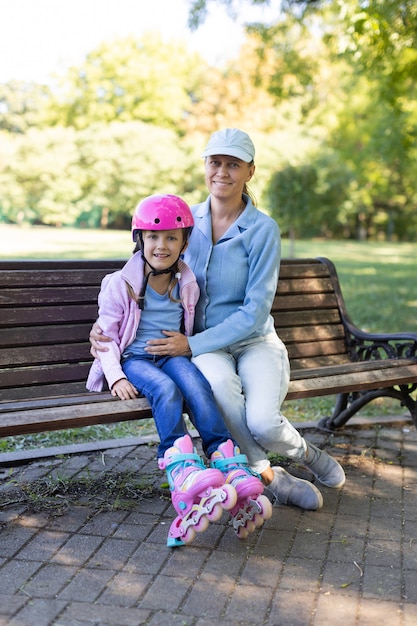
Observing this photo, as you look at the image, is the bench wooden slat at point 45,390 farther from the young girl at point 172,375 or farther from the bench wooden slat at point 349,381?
the bench wooden slat at point 349,381

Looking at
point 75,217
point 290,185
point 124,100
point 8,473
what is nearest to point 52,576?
point 8,473

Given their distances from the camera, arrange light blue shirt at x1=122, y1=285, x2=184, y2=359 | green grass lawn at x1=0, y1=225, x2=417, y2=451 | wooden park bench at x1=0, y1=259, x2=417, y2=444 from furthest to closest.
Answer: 1. green grass lawn at x1=0, y1=225, x2=417, y2=451
2. light blue shirt at x1=122, y1=285, x2=184, y2=359
3. wooden park bench at x1=0, y1=259, x2=417, y2=444

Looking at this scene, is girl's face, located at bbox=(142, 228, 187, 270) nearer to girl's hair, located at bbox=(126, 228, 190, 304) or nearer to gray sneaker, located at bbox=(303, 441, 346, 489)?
girl's hair, located at bbox=(126, 228, 190, 304)

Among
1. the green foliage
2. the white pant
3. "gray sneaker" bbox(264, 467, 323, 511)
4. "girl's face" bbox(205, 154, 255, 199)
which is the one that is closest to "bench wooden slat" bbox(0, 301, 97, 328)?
the white pant

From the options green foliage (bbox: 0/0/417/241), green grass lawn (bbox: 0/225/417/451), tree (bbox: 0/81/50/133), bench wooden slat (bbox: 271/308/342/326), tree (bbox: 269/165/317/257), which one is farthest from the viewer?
tree (bbox: 0/81/50/133)

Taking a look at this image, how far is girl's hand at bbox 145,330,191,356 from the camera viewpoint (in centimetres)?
365

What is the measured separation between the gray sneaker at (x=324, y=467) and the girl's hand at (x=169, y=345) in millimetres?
831

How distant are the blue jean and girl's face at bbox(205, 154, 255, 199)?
88 cm

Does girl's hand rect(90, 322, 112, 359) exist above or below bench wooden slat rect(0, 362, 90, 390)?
above

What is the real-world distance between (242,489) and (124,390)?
77 centimetres

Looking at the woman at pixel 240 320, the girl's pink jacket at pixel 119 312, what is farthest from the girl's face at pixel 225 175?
the girl's pink jacket at pixel 119 312

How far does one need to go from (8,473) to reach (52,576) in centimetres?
130

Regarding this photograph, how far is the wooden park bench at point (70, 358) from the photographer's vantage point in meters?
3.45

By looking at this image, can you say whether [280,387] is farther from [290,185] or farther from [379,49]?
[290,185]
